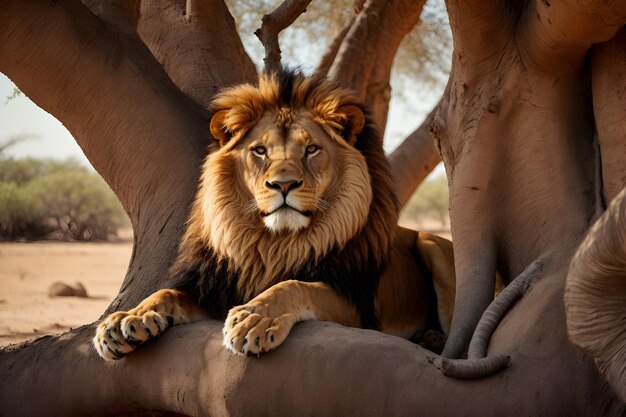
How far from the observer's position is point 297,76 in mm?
5070

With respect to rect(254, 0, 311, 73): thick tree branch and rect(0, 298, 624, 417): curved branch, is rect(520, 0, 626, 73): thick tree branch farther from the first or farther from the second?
rect(254, 0, 311, 73): thick tree branch

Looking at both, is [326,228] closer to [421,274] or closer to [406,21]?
[421,274]

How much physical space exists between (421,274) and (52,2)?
2.99 metres

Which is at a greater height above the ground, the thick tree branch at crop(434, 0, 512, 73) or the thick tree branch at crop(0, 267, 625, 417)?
the thick tree branch at crop(434, 0, 512, 73)

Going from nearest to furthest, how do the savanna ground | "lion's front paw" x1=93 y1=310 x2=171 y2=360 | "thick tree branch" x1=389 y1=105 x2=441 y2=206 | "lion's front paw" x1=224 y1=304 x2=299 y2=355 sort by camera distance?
"lion's front paw" x1=224 y1=304 x2=299 y2=355
"lion's front paw" x1=93 y1=310 x2=171 y2=360
"thick tree branch" x1=389 y1=105 x2=441 y2=206
the savanna ground

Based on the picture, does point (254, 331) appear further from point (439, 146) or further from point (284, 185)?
point (439, 146)

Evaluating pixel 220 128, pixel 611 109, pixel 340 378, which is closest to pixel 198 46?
pixel 220 128

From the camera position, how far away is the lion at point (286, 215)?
4.57 meters

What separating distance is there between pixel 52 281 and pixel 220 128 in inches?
553

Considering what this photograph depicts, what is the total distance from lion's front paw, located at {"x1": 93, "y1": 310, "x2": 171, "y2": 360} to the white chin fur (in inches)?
28.8

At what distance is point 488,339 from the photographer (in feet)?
13.7

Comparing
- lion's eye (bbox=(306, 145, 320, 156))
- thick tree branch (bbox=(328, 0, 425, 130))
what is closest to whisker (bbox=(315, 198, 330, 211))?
lion's eye (bbox=(306, 145, 320, 156))

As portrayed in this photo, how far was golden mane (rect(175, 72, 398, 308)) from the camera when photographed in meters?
4.78

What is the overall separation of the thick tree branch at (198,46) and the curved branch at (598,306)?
3.53 meters
